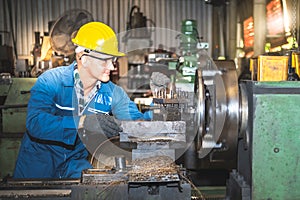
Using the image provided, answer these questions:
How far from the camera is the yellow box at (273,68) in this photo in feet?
4.46

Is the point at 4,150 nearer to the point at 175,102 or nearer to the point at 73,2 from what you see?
the point at 175,102

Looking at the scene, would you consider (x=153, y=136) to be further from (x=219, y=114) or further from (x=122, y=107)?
(x=122, y=107)

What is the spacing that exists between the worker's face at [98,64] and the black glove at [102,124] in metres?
0.34

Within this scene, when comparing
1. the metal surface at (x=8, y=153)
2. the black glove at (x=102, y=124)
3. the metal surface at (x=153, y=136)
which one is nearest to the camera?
the metal surface at (x=153, y=136)

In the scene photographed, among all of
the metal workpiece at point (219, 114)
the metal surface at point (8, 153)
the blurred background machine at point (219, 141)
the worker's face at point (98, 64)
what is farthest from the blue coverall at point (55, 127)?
the metal surface at point (8, 153)

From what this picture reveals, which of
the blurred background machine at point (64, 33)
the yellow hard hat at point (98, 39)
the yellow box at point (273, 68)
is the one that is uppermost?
the blurred background machine at point (64, 33)

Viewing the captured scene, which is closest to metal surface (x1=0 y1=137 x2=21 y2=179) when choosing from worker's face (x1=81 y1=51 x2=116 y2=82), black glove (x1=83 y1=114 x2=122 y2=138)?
worker's face (x1=81 y1=51 x2=116 y2=82)

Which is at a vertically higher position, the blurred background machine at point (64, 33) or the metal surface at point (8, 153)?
the blurred background machine at point (64, 33)

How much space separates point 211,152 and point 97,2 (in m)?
4.76

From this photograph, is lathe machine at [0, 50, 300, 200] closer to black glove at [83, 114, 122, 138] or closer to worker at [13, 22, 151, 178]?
black glove at [83, 114, 122, 138]

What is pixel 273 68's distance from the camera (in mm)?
1370

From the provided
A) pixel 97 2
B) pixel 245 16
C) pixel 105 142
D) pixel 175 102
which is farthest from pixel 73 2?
pixel 175 102

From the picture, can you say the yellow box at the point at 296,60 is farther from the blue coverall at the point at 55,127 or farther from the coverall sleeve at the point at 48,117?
the coverall sleeve at the point at 48,117

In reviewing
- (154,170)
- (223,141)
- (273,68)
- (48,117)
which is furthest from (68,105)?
(273,68)
